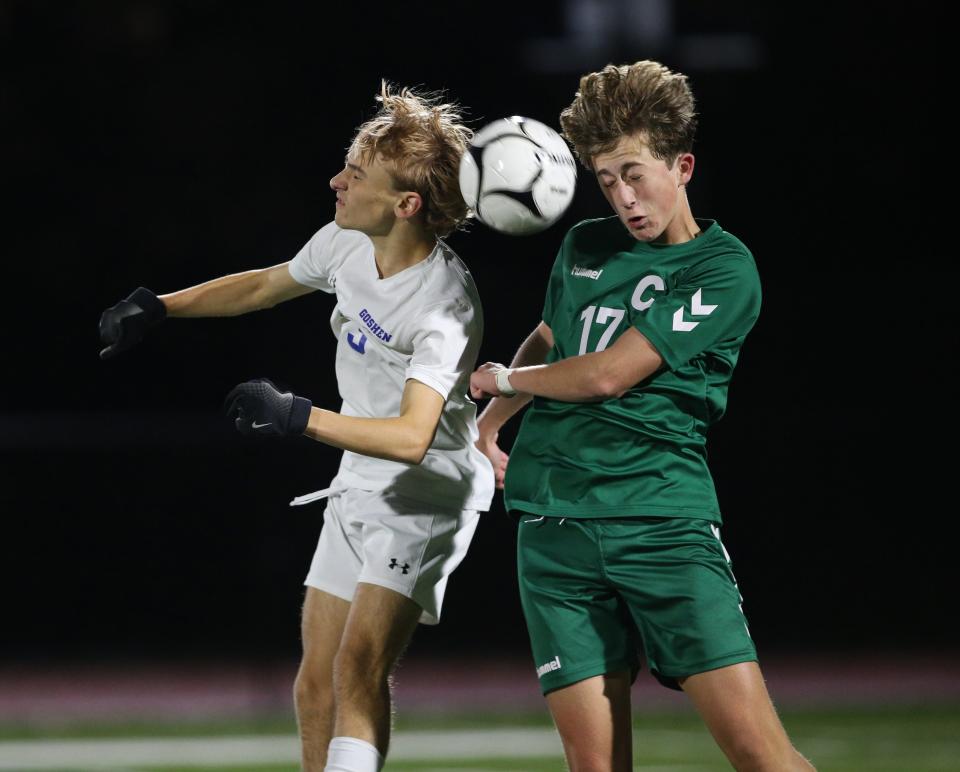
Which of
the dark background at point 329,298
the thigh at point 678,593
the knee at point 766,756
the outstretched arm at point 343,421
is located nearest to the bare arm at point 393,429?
the outstretched arm at point 343,421

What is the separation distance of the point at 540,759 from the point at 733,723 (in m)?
3.95

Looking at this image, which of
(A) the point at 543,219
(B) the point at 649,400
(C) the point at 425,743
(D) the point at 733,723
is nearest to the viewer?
(D) the point at 733,723

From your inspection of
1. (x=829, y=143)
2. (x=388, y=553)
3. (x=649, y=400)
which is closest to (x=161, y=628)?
(x=388, y=553)

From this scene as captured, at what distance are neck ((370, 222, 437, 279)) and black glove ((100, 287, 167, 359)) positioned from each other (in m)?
0.67

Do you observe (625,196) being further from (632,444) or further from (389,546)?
(389,546)

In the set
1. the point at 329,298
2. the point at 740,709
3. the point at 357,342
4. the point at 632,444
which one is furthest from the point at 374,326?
the point at 329,298

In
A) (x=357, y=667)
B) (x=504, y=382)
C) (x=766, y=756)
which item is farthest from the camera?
(x=357, y=667)

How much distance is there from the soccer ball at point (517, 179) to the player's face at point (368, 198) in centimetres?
22

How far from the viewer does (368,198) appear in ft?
13.0

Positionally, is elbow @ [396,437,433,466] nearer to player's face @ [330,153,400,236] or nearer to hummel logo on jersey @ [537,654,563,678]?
hummel logo on jersey @ [537,654,563,678]

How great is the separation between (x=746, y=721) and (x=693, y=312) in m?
0.91

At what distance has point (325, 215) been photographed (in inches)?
534

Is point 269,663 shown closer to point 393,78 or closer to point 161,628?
point 161,628

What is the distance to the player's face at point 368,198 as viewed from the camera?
3.97 meters
